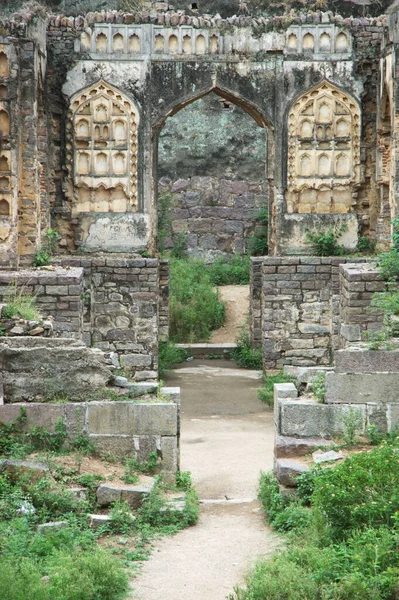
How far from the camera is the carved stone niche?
14719mm

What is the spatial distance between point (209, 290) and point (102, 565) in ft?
38.3

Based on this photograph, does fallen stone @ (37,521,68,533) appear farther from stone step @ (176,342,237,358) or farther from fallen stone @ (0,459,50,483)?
stone step @ (176,342,237,358)

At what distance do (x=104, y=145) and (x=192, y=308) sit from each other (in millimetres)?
3449

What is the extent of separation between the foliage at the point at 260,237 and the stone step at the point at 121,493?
13.0 m

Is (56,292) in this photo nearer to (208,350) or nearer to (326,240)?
(326,240)

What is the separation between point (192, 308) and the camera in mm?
16969

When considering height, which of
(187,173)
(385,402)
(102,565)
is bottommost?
(102,565)

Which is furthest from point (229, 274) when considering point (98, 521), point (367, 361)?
point (98, 521)

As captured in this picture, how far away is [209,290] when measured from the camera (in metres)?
17.6

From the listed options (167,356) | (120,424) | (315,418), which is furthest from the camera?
(167,356)

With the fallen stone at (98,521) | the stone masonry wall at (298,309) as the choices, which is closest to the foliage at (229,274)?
the stone masonry wall at (298,309)

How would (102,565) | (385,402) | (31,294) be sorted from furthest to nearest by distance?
(31,294)
(385,402)
(102,565)

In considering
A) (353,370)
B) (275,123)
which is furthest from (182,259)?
(353,370)

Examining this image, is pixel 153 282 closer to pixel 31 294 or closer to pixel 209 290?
pixel 31 294
